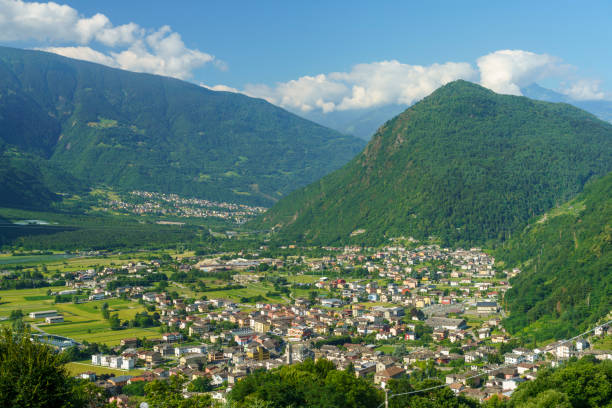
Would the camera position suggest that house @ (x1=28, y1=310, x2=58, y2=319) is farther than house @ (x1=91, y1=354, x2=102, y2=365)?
Yes

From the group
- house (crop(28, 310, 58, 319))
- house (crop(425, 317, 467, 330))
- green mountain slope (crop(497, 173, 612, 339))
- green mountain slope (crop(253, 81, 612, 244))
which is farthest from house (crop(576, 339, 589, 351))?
green mountain slope (crop(253, 81, 612, 244))

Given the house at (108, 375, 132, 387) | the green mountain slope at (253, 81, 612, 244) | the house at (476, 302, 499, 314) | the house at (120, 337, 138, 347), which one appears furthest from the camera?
the green mountain slope at (253, 81, 612, 244)

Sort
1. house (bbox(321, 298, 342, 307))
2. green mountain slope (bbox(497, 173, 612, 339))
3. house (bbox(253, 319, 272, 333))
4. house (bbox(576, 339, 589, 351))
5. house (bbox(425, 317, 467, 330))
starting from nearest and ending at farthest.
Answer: house (bbox(576, 339, 589, 351)), green mountain slope (bbox(497, 173, 612, 339)), house (bbox(425, 317, 467, 330)), house (bbox(253, 319, 272, 333)), house (bbox(321, 298, 342, 307))

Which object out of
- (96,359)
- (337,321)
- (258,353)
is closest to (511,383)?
(258,353)

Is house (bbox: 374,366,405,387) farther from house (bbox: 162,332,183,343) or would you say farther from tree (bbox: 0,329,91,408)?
tree (bbox: 0,329,91,408)

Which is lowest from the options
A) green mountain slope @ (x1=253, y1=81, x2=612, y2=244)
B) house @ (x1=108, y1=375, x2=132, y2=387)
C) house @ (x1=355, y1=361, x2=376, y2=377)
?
house @ (x1=108, y1=375, x2=132, y2=387)

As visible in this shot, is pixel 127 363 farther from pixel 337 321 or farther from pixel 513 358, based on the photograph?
pixel 513 358

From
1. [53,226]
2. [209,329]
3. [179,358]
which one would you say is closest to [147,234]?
[53,226]

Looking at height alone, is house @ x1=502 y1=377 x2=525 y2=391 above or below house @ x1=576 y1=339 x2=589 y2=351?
below
